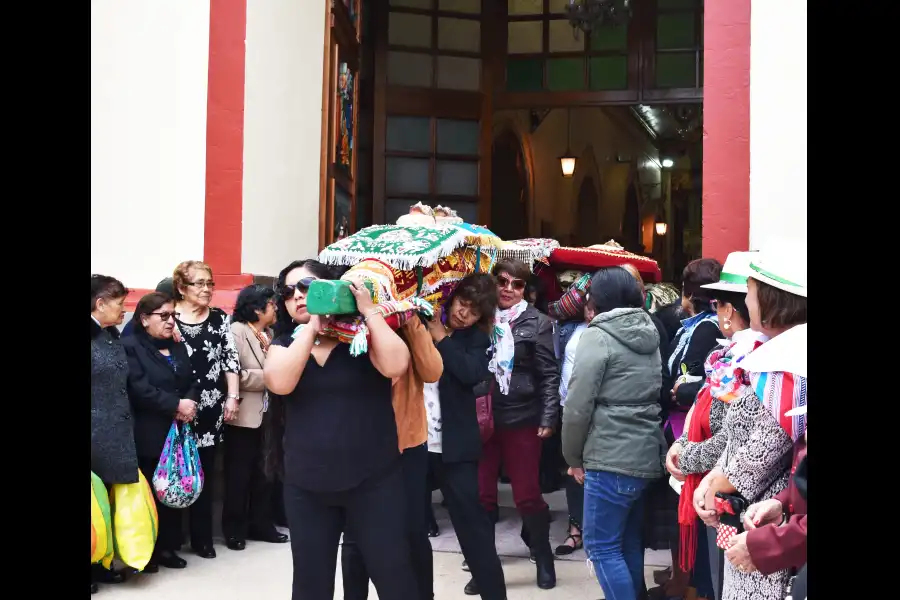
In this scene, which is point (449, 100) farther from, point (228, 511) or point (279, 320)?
point (279, 320)

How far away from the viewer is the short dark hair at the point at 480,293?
3.69 metres

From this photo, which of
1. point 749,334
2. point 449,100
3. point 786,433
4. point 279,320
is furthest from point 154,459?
point 449,100

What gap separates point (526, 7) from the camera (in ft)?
32.4

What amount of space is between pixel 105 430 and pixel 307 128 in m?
3.51

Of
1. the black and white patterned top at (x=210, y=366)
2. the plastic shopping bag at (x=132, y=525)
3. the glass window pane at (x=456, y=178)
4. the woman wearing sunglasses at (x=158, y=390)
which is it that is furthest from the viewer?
the glass window pane at (x=456, y=178)

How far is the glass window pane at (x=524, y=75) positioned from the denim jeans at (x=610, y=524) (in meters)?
6.78

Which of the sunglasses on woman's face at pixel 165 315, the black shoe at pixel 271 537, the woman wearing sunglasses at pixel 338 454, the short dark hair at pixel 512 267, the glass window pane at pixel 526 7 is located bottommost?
the black shoe at pixel 271 537

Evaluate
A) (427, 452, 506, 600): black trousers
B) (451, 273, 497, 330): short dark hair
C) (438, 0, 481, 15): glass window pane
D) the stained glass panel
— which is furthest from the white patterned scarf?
(438, 0, 481, 15): glass window pane

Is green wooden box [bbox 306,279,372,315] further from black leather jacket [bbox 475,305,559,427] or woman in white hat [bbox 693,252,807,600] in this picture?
black leather jacket [bbox 475,305,559,427]

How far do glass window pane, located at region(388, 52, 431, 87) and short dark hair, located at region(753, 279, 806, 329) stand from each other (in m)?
7.38

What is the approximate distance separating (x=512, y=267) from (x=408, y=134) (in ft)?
16.4

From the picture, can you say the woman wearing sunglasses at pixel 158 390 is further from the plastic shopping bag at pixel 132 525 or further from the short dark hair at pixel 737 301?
the short dark hair at pixel 737 301

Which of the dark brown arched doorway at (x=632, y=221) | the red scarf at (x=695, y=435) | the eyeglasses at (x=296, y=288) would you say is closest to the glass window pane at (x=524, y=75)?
the eyeglasses at (x=296, y=288)
